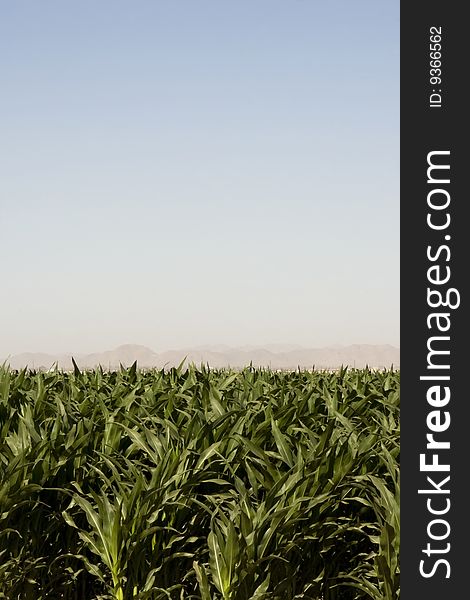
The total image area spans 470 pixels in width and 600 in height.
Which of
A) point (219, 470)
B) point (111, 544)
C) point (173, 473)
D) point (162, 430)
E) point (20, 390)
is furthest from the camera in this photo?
point (20, 390)

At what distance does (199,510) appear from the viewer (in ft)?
13.6

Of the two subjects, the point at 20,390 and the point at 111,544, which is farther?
the point at 20,390

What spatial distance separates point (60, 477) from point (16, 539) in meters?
0.38

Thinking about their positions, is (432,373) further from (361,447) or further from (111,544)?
(111,544)

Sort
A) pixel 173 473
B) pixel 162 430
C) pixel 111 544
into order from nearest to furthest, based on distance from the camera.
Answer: pixel 111 544 < pixel 173 473 < pixel 162 430

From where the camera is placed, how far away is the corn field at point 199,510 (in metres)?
3.91

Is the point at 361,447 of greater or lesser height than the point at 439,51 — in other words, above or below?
below

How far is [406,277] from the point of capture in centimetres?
410

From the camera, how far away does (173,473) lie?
13.7ft

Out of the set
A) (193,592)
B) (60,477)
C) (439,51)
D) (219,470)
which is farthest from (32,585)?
(439,51)

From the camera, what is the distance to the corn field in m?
3.91

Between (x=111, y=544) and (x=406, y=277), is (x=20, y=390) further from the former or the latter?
(x=406, y=277)

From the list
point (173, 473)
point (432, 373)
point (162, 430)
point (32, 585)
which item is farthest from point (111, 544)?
point (432, 373)

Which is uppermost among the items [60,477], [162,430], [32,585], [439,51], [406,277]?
[439,51]
